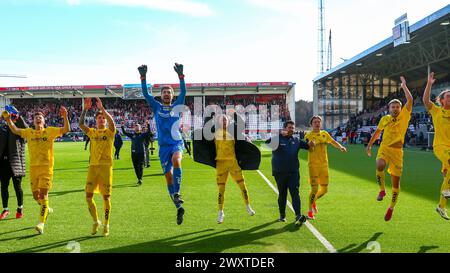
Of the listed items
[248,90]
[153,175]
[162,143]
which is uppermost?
[248,90]

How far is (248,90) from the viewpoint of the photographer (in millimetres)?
57625

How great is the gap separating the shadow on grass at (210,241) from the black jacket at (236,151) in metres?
1.36

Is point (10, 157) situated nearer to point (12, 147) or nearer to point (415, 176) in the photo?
point (12, 147)

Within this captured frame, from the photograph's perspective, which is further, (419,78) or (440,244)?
(419,78)

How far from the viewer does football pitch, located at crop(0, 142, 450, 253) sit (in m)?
6.56

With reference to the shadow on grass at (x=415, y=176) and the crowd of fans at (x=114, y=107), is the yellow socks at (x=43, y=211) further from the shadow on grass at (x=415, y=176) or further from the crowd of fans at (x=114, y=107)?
the crowd of fans at (x=114, y=107)

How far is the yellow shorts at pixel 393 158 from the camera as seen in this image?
8.15 m

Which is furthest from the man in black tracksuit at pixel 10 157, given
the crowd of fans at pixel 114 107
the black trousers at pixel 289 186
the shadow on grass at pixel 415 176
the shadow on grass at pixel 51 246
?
the crowd of fans at pixel 114 107

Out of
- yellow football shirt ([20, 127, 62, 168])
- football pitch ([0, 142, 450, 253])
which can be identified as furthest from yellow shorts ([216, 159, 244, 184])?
yellow football shirt ([20, 127, 62, 168])

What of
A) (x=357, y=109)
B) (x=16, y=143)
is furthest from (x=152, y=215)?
(x=357, y=109)

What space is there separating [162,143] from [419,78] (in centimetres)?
4640

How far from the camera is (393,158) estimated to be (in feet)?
27.0

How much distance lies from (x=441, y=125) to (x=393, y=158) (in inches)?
46.6
